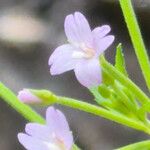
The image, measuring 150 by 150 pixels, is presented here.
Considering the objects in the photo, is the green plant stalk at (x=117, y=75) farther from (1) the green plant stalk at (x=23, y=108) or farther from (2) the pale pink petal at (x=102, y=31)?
(1) the green plant stalk at (x=23, y=108)

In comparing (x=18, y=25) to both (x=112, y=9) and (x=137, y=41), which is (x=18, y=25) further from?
(x=137, y=41)

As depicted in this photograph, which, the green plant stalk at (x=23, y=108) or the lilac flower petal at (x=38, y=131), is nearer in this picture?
the lilac flower petal at (x=38, y=131)

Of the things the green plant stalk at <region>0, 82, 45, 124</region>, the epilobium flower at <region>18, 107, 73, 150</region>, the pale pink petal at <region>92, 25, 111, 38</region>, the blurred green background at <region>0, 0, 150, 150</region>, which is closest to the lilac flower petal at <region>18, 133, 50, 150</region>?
the epilobium flower at <region>18, 107, 73, 150</region>

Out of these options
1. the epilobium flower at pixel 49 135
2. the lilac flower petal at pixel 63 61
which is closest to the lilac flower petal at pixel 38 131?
the epilobium flower at pixel 49 135

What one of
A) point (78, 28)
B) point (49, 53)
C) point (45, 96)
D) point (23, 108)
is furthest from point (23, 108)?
point (49, 53)

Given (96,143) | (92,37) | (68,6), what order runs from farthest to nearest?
(68,6), (96,143), (92,37)

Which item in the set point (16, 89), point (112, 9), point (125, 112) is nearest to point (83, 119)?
point (16, 89)
